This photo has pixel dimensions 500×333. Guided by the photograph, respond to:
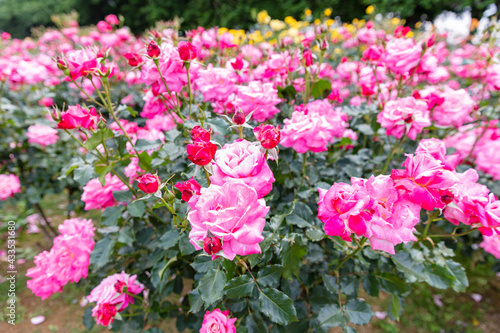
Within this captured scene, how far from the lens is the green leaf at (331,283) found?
1162mm

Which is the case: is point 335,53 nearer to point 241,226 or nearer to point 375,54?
point 375,54

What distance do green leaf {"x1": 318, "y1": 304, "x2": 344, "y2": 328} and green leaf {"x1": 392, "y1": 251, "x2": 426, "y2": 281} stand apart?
30 cm

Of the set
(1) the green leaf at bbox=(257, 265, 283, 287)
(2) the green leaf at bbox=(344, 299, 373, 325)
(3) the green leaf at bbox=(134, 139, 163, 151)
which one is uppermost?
(3) the green leaf at bbox=(134, 139, 163, 151)

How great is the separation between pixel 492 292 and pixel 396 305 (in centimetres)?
224

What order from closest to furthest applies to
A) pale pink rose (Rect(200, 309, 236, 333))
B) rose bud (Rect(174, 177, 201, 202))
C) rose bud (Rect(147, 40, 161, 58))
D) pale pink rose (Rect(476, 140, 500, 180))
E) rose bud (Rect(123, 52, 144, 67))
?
1. rose bud (Rect(174, 177, 201, 202))
2. pale pink rose (Rect(200, 309, 236, 333))
3. rose bud (Rect(147, 40, 161, 58))
4. rose bud (Rect(123, 52, 144, 67))
5. pale pink rose (Rect(476, 140, 500, 180))

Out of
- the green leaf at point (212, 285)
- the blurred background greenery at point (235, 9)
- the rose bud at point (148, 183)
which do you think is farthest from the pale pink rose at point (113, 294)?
the blurred background greenery at point (235, 9)

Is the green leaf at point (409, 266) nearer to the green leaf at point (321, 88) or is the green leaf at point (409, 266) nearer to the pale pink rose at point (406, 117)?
the pale pink rose at point (406, 117)

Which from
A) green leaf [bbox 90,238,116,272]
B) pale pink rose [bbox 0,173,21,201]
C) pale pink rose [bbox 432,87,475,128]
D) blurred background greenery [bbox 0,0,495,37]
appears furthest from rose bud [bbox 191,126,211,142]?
blurred background greenery [bbox 0,0,495,37]

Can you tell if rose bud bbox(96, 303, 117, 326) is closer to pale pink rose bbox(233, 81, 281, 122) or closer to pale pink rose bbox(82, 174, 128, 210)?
pale pink rose bbox(82, 174, 128, 210)

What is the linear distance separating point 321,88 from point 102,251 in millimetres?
1307

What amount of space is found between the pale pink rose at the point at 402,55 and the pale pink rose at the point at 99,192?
4.71ft

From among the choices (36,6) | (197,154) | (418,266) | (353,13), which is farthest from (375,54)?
(36,6)

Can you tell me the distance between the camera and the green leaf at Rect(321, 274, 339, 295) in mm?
1162

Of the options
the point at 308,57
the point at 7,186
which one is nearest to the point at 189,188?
the point at 308,57
